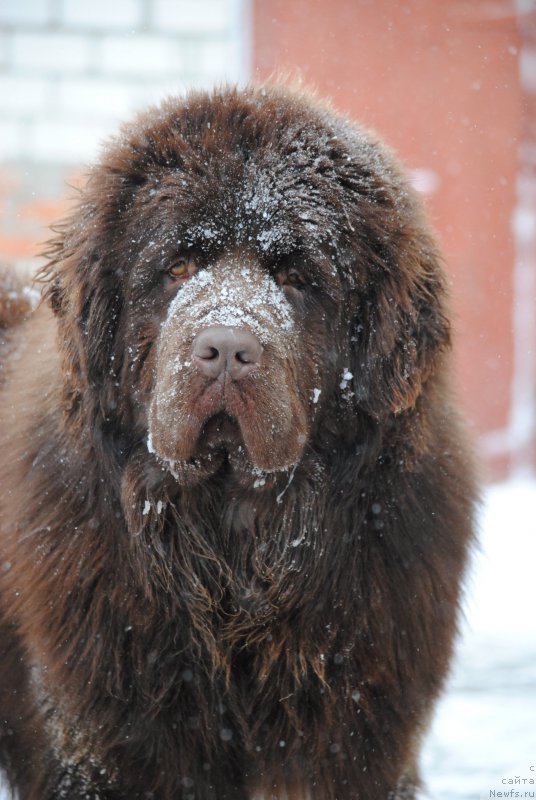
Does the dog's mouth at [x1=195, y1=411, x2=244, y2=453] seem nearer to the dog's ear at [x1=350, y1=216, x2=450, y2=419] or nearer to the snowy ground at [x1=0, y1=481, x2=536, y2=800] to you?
the dog's ear at [x1=350, y1=216, x2=450, y2=419]

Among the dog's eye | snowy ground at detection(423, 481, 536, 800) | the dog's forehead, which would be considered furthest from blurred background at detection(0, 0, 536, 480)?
the dog's eye

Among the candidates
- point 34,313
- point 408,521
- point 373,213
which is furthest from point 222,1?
point 408,521

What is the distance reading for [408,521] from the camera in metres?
2.74

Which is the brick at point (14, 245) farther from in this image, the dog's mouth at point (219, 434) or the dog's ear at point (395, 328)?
the dog's mouth at point (219, 434)

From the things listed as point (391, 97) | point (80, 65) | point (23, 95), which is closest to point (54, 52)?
point (80, 65)

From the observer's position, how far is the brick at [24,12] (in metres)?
7.91

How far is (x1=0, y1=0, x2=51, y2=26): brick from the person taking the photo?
7.91 metres

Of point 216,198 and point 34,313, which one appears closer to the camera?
point 216,198

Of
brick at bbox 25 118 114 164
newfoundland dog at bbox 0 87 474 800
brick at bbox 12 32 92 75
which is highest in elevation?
brick at bbox 12 32 92 75

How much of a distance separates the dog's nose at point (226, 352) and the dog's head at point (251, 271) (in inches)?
4.3

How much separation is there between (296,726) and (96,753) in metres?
0.54

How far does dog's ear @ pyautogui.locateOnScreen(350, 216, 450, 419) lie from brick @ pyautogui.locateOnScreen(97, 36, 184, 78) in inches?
218

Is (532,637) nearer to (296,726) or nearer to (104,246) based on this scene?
(296,726)

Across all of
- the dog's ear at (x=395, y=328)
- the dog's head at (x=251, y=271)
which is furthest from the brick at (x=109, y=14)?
the dog's ear at (x=395, y=328)
